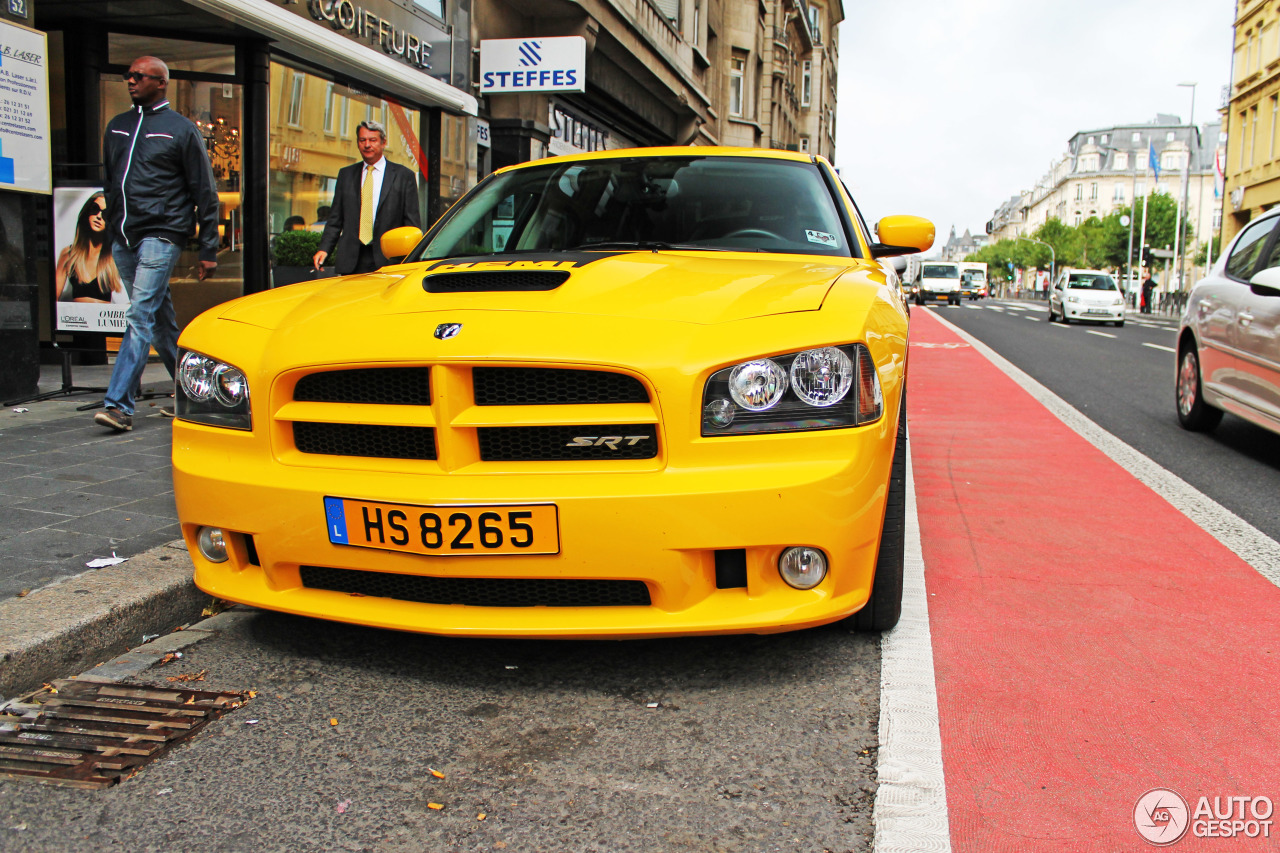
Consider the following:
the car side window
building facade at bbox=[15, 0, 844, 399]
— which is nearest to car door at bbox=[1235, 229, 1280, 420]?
the car side window

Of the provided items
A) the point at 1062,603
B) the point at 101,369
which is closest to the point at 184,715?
the point at 1062,603

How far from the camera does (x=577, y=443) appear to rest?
257 centimetres

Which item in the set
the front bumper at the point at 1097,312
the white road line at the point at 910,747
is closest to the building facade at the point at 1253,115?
the front bumper at the point at 1097,312

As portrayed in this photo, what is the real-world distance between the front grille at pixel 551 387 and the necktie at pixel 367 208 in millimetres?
4589

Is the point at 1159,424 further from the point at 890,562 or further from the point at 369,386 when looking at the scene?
the point at 369,386

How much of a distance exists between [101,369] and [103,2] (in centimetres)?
300

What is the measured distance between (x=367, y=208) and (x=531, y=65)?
7.40 metres

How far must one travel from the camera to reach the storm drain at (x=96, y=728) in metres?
2.24

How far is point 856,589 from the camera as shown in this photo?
2.73m

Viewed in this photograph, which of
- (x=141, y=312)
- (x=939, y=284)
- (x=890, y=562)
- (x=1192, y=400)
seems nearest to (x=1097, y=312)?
(x=939, y=284)

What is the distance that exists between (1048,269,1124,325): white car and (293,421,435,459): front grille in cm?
3168

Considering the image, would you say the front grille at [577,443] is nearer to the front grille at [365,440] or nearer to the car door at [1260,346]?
the front grille at [365,440]

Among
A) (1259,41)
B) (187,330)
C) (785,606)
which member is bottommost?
(785,606)

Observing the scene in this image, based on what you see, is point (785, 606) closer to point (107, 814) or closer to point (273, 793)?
point (273, 793)
